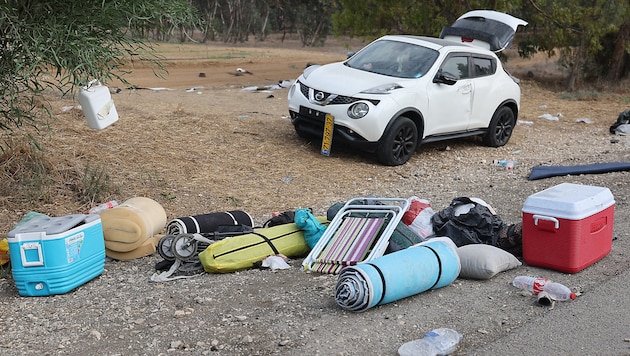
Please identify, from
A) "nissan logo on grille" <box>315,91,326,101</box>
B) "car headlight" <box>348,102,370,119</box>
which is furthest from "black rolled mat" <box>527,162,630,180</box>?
"nissan logo on grille" <box>315,91,326,101</box>

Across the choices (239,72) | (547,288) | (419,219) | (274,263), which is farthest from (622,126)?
(239,72)

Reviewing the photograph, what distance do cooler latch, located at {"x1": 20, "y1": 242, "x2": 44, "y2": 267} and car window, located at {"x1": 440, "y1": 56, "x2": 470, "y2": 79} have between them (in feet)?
23.5

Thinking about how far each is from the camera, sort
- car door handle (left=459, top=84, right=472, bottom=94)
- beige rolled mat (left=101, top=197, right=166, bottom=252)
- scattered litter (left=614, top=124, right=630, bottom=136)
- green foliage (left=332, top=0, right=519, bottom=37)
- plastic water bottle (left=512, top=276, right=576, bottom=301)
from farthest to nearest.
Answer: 1. green foliage (left=332, top=0, right=519, bottom=37)
2. scattered litter (left=614, top=124, right=630, bottom=136)
3. car door handle (left=459, top=84, right=472, bottom=94)
4. beige rolled mat (left=101, top=197, right=166, bottom=252)
5. plastic water bottle (left=512, top=276, right=576, bottom=301)

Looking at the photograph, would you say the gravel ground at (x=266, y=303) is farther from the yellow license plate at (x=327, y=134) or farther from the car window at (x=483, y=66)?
the car window at (x=483, y=66)

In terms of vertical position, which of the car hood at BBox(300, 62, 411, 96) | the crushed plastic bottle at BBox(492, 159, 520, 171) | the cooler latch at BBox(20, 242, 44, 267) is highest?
the car hood at BBox(300, 62, 411, 96)

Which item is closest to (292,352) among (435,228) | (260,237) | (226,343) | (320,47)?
(226,343)

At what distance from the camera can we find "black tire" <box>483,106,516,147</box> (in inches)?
483

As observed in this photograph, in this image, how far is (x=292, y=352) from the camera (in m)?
4.47

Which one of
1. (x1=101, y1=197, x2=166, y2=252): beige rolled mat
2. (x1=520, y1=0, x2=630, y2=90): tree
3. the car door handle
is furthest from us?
(x1=520, y1=0, x2=630, y2=90): tree

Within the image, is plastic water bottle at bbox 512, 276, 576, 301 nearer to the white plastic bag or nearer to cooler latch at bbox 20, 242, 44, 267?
the white plastic bag

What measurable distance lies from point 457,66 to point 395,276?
6.93 m

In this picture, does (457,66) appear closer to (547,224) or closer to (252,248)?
(547,224)

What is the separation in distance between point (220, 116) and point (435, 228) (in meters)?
6.84

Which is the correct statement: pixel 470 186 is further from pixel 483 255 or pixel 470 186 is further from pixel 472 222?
pixel 483 255
